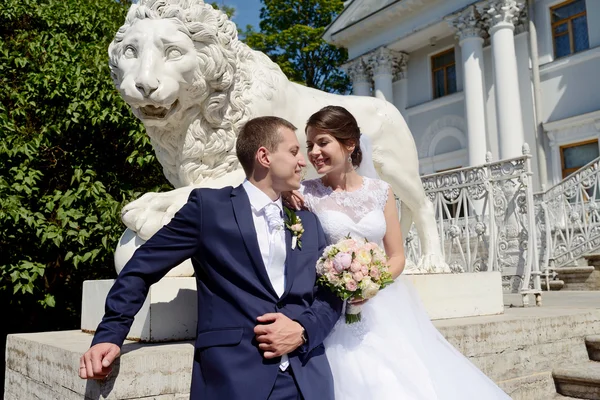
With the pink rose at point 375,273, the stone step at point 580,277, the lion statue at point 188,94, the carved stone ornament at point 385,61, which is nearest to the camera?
the pink rose at point 375,273

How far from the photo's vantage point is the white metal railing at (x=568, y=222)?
1059 cm

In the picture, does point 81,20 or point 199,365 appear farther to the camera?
point 81,20

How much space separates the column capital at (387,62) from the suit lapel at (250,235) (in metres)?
18.9

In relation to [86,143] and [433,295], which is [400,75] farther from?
[433,295]

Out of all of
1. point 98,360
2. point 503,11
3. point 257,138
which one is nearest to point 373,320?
point 257,138

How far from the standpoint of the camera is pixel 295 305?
1978 millimetres

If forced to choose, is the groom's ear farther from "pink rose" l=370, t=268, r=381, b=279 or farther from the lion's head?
the lion's head

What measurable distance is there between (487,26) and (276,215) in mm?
16836

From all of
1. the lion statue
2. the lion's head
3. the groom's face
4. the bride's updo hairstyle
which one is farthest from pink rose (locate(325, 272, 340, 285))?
the lion's head

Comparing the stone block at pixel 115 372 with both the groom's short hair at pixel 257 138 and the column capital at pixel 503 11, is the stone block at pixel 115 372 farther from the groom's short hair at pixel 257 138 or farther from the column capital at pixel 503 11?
the column capital at pixel 503 11

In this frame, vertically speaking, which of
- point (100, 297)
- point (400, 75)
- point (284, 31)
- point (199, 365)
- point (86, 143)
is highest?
point (284, 31)

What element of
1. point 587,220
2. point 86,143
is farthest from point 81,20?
point 587,220

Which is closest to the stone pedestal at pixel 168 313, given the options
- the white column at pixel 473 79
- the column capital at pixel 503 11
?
the white column at pixel 473 79

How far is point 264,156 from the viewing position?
2023mm
